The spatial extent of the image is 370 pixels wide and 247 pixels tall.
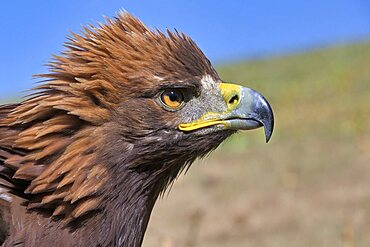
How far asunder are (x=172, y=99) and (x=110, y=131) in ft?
1.37

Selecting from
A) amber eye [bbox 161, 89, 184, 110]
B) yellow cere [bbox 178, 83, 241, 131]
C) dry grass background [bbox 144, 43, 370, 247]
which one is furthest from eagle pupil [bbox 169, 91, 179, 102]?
dry grass background [bbox 144, 43, 370, 247]

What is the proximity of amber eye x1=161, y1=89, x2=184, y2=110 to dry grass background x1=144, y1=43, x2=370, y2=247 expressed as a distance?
2.60 m

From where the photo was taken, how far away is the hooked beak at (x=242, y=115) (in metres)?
4.74

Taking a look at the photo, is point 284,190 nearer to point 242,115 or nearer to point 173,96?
point 242,115

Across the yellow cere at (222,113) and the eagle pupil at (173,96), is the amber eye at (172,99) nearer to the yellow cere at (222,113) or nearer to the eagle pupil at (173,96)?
the eagle pupil at (173,96)

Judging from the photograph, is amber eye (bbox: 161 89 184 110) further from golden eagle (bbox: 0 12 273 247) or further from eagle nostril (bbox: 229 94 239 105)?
eagle nostril (bbox: 229 94 239 105)

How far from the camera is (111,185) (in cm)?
441

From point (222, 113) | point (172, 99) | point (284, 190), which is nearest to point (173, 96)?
point (172, 99)

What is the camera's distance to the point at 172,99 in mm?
4617

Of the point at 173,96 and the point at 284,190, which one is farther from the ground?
the point at 173,96

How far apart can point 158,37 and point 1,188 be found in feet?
4.14

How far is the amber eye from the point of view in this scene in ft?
15.1

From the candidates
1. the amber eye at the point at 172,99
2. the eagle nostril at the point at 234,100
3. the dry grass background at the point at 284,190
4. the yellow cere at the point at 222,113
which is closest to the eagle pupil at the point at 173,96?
the amber eye at the point at 172,99

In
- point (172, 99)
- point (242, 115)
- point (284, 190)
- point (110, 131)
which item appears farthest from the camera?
point (284, 190)
